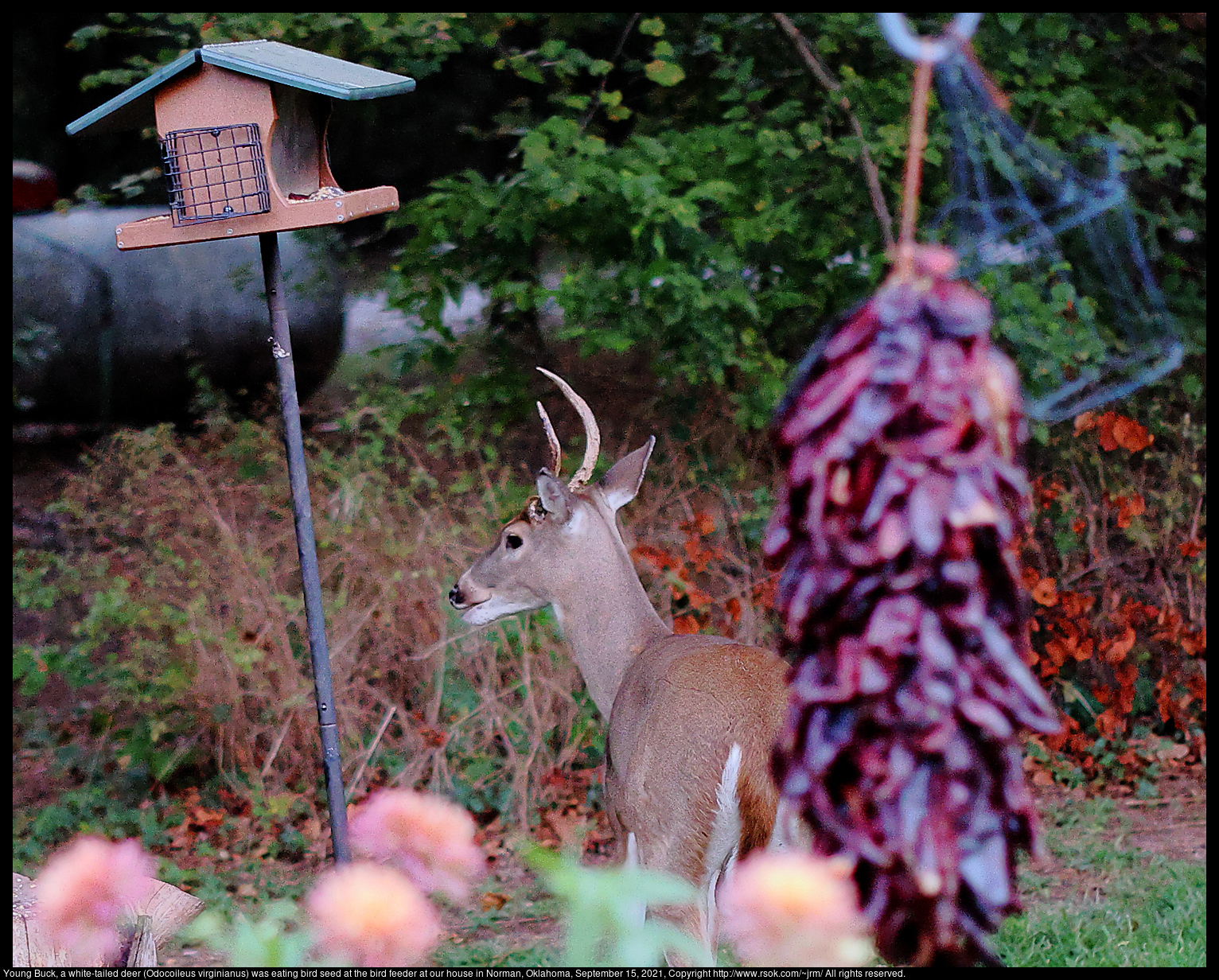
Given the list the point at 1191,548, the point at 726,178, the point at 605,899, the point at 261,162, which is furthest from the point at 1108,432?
the point at 605,899

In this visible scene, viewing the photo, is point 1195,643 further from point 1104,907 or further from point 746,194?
point 746,194

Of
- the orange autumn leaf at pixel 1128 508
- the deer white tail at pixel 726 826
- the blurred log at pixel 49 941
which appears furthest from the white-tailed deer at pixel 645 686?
the orange autumn leaf at pixel 1128 508

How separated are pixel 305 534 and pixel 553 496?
0.96 metres

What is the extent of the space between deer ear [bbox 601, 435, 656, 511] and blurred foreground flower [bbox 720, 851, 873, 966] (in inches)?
116

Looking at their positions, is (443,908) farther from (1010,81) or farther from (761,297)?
(1010,81)

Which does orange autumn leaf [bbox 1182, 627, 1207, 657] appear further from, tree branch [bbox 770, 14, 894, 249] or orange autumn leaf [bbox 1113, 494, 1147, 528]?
tree branch [bbox 770, 14, 894, 249]

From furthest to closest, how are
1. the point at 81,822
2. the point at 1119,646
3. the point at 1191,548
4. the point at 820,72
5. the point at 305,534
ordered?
the point at 1191,548 < the point at 1119,646 < the point at 81,822 < the point at 820,72 < the point at 305,534

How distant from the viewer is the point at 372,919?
1.12 m

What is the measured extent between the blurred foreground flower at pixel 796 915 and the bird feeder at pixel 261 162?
7.14ft

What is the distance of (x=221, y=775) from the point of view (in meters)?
6.01

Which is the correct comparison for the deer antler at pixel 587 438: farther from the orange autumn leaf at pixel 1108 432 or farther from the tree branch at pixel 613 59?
the orange autumn leaf at pixel 1108 432

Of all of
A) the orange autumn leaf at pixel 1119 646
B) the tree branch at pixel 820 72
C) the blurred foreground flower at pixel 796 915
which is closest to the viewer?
the blurred foreground flower at pixel 796 915

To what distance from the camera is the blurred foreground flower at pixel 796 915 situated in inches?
43.1
